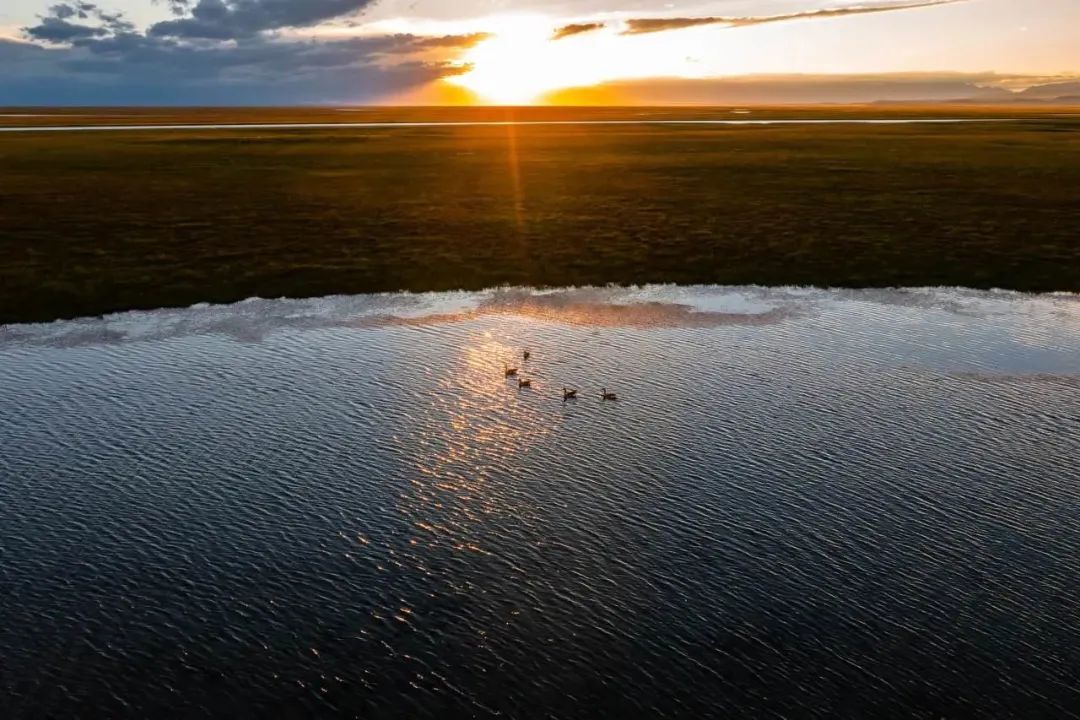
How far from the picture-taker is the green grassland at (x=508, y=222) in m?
39.5

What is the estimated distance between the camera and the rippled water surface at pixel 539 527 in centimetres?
1304

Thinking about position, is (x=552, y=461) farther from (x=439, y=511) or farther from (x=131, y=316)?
(x=131, y=316)

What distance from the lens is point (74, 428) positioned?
71.3 feet

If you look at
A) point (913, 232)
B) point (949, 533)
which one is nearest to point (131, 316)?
point (949, 533)

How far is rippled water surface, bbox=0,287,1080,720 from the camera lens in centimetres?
1304

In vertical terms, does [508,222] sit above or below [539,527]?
below

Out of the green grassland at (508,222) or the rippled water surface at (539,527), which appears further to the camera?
the green grassland at (508,222)

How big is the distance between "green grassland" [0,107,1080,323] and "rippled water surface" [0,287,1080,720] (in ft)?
35.1

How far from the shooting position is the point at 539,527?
680 inches

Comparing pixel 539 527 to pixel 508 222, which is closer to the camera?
pixel 539 527

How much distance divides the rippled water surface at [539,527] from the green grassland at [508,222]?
10.7 meters

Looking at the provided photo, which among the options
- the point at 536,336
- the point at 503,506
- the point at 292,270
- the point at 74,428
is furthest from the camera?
the point at 292,270

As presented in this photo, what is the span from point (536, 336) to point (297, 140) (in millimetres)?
112155

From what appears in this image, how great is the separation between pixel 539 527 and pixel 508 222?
39474mm
